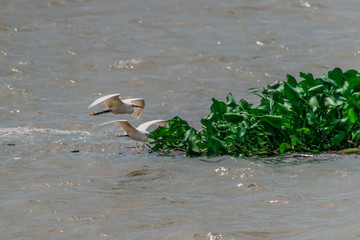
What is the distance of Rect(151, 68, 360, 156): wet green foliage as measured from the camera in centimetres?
→ 654

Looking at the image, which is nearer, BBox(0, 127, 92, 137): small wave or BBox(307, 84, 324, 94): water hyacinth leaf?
BBox(307, 84, 324, 94): water hyacinth leaf

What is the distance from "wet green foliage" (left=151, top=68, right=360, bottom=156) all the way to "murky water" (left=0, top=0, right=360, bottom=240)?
20cm

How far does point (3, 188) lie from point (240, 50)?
7430 mm

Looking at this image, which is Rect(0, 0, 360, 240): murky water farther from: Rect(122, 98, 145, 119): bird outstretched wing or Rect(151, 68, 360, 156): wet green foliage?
Rect(122, 98, 145, 119): bird outstretched wing

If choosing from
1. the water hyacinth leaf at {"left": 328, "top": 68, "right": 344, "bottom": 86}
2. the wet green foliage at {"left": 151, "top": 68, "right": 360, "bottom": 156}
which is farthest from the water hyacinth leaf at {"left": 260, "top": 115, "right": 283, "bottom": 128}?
the water hyacinth leaf at {"left": 328, "top": 68, "right": 344, "bottom": 86}

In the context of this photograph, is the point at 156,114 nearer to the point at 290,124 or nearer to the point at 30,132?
the point at 30,132

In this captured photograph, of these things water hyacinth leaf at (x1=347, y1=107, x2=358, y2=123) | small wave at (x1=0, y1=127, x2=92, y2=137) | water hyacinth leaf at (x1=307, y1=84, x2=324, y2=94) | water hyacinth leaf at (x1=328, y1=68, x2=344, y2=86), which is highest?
water hyacinth leaf at (x1=328, y1=68, x2=344, y2=86)

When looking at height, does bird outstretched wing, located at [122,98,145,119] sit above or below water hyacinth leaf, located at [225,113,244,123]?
below

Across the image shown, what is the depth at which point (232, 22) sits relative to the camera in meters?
14.2

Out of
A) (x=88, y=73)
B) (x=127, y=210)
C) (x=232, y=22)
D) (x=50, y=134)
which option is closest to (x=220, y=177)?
(x=127, y=210)

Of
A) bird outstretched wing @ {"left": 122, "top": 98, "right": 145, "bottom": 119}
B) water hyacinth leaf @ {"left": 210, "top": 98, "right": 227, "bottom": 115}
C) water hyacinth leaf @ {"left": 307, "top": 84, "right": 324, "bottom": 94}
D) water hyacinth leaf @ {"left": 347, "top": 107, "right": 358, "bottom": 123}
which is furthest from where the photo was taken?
bird outstretched wing @ {"left": 122, "top": 98, "right": 145, "bottom": 119}

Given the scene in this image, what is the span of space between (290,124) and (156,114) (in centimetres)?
324

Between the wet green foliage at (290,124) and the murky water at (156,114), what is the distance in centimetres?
20

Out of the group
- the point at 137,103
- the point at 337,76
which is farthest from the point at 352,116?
the point at 137,103
